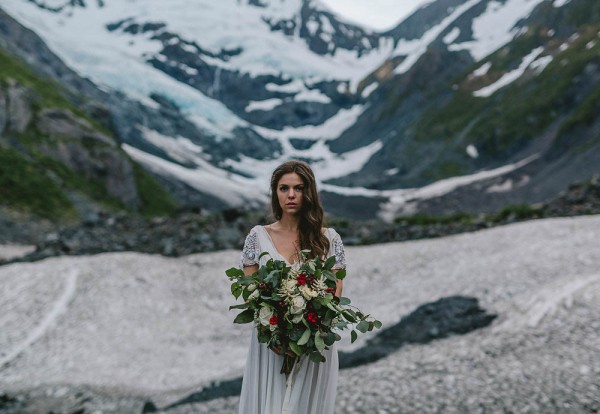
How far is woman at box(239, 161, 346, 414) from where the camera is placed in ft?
17.0

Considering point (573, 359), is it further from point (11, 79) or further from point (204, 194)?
point (204, 194)

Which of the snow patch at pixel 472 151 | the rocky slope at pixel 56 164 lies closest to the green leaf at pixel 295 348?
the rocky slope at pixel 56 164

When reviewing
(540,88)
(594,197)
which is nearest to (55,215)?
(594,197)

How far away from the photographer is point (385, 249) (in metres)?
22.3

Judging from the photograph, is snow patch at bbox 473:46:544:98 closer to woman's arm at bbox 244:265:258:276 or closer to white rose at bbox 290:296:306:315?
woman's arm at bbox 244:265:258:276

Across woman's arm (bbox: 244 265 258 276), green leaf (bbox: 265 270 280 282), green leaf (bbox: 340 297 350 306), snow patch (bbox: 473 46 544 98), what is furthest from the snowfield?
snow patch (bbox: 473 46 544 98)

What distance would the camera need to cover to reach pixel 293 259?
207 inches

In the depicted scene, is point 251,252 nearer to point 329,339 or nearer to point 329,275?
point 329,275

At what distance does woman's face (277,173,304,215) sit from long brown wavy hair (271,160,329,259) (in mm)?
46

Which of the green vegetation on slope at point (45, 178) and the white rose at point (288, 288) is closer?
the white rose at point (288, 288)

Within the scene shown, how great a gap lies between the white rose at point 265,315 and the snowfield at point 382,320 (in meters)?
5.28

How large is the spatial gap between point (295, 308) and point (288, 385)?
975 mm

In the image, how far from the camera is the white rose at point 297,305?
15.3 feet

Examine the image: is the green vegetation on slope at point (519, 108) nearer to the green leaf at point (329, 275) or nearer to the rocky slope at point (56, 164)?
the rocky slope at point (56, 164)
